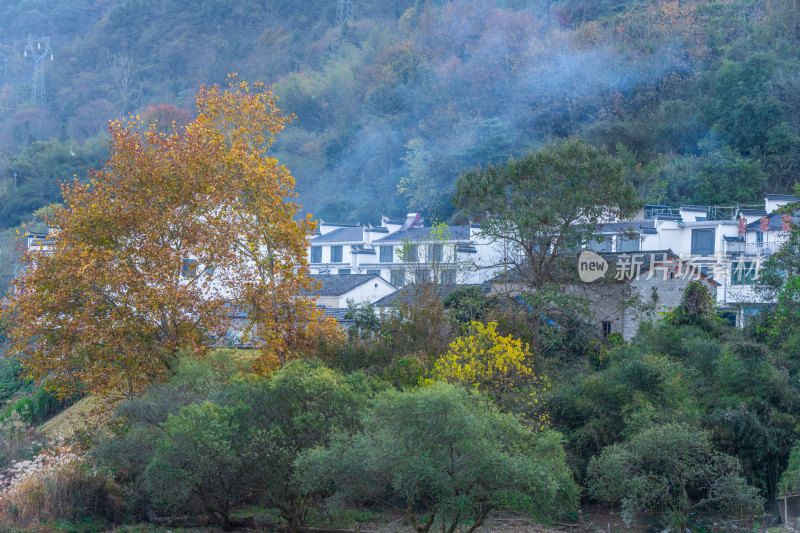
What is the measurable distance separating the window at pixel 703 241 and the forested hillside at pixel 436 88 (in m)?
6.20

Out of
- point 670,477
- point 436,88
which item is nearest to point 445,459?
point 670,477

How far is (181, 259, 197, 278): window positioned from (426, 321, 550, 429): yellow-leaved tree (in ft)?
16.7

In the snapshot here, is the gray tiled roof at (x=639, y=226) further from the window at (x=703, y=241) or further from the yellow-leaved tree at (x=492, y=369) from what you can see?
the yellow-leaved tree at (x=492, y=369)

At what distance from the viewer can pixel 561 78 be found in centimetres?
4438

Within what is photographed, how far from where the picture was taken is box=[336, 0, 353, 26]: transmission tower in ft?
232

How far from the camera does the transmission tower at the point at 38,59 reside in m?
71.1

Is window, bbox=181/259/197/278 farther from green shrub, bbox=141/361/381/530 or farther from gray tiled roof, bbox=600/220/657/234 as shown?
gray tiled roof, bbox=600/220/657/234

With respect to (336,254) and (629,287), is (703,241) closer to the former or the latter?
(629,287)

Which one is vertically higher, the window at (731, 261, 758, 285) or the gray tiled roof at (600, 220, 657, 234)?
the gray tiled roof at (600, 220, 657, 234)

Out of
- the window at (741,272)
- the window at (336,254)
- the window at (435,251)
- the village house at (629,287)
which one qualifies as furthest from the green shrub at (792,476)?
the window at (336,254)

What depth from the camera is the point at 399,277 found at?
31766 mm

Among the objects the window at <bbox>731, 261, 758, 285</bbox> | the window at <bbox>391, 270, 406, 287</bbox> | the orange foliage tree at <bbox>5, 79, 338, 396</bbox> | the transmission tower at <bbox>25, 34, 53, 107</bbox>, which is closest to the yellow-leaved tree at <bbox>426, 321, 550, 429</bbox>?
the orange foliage tree at <bbox>5, 79, 338, 396</bbox>

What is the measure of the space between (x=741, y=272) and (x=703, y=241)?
3678 mm

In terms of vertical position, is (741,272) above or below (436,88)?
below
